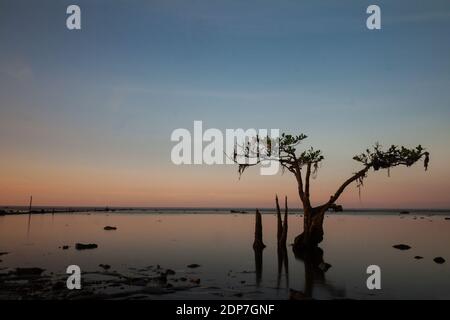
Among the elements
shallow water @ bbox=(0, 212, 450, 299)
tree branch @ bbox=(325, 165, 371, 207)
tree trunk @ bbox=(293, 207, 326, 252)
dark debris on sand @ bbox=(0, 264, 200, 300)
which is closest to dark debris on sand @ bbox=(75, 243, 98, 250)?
shallow water @ bbox=(0, 212, 450, 299)

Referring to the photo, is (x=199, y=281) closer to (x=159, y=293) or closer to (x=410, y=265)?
(x=159, y=293)

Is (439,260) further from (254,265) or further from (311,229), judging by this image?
(254,265)

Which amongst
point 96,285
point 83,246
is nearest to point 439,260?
point 96,285

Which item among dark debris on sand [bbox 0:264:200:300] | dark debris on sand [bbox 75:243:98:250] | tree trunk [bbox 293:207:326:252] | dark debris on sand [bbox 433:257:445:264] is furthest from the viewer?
dark debris on sand [bbox 75:243:98:250]

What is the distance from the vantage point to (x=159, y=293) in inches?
760

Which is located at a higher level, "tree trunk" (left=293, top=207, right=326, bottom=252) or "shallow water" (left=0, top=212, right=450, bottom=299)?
"tree trunk" (left=293, top=207, right=326, bottom=252)

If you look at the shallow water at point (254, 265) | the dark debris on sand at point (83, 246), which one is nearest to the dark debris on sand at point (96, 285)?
the shallow water at point (254, 265)

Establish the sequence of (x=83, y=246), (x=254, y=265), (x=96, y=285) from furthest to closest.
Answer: (x=83, y=246) < (x=254, y=265) < (x=96, y=285)

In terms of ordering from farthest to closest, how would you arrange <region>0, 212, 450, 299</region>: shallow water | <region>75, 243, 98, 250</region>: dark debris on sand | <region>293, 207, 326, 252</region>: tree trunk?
<region>75, 243, 98, 250</region>: dark debris on sand, <region>293, 207, 326, 252</region>: tree trunk, <region>0, 212, 450, 299</region>: shallow water

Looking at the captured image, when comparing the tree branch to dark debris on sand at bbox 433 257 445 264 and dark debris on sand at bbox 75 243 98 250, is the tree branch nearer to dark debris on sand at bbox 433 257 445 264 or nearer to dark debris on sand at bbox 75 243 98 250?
dark debris on sand at bbox 433 257 445 264
